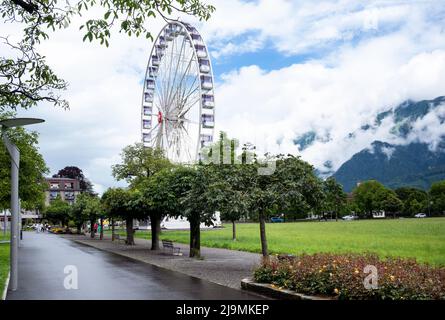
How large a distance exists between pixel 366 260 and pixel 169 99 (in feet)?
118

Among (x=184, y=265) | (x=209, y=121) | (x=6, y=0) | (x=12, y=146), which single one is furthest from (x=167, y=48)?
(x=6, y=0)

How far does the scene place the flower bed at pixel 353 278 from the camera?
1016 cm

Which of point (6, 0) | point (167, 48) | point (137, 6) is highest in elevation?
point (167, 48)

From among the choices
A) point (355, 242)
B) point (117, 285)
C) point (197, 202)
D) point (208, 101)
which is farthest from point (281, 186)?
point (208, 101)

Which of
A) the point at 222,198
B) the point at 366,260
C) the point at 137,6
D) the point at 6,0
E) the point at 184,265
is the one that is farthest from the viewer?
the point at 184,265

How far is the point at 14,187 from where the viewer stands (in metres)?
14.3

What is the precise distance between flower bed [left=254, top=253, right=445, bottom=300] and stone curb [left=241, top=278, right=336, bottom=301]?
216 millimetres

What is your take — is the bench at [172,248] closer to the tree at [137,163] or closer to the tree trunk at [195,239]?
the tree trunk at [195,239]

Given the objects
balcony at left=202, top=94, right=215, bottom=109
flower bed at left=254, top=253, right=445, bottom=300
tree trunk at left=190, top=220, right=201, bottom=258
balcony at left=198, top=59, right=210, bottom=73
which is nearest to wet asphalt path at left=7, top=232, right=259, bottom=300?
flower bed at left=254, top=253, right=445, bottom=300

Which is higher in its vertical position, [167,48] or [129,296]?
[167,48]

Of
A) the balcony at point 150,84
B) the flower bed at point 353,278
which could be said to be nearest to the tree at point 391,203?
the balcony at point 150,84

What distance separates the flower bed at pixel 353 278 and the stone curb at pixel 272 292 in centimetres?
22

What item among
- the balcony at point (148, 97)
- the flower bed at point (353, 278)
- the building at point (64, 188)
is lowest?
the flower bed at point (353, 278)

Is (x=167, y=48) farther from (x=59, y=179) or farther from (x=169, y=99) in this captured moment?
(x=59, y=179)
